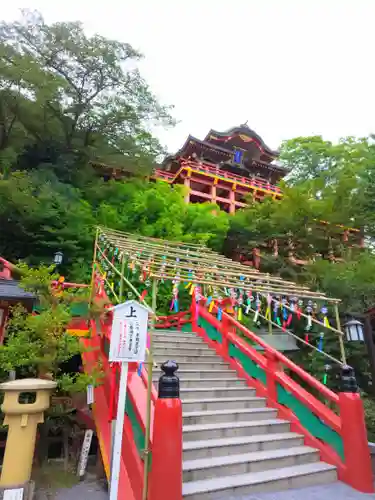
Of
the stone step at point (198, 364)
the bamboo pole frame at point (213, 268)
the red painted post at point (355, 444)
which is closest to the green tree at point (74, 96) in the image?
the bamboo pole frame at point (213, 268)

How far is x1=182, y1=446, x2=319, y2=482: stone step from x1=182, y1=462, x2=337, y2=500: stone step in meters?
0.06

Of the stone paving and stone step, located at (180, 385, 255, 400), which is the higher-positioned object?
stone step, located at (180, 385, 255, 400)

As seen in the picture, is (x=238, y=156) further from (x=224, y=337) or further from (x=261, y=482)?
(x=261, y=482)

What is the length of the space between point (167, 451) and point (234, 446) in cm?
153

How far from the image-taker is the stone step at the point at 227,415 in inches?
186

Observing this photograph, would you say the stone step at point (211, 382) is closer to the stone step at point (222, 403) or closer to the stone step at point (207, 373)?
the stone step at point (207, 373)

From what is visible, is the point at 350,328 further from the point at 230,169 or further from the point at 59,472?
the point at 230,169

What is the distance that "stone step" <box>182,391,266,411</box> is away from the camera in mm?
5023

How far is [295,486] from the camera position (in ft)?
13.3

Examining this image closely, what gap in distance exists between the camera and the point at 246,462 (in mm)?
4125

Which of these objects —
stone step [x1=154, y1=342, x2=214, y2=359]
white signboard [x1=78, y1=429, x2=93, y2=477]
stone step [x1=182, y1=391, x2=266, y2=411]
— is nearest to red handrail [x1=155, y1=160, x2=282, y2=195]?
stone step [x1=154, y1=342, x2=214, y2=359]

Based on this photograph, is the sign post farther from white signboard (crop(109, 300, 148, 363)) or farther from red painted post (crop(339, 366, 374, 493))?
red painted post (crop(339, 366, 374, 493))

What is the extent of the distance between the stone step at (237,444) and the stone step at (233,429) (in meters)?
0.08

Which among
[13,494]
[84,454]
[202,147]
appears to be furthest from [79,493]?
[202,147]
